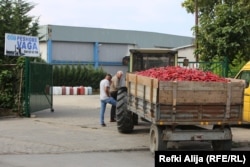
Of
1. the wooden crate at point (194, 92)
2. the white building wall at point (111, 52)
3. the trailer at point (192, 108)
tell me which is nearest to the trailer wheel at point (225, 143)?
the trailer at point (192, 108)

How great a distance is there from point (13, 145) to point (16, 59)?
8646 millimetres

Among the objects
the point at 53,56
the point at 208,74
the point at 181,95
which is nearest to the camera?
the point at 181,95

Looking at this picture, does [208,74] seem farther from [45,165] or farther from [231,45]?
[231,45]

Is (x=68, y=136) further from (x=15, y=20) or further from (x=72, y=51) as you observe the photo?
(x=72, y=51)

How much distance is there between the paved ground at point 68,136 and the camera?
11617 mm

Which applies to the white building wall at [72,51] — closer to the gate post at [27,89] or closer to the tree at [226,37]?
the tree at [226,37]

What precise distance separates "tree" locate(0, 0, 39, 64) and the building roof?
69.4 ft

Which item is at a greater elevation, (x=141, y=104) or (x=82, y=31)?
(x=82, y=31)

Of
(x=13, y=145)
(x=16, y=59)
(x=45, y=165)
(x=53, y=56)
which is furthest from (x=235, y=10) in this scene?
(x=53, y=56)

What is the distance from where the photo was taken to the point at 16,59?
20047 millimetres

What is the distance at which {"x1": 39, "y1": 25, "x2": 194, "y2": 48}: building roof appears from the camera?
171 feet

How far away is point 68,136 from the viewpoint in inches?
534

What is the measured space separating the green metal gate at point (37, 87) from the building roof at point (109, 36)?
2719cm

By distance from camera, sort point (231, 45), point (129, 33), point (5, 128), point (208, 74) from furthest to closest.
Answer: point (129, 33) → point (231, 45) → point (5, 128) → point (208, 74)
